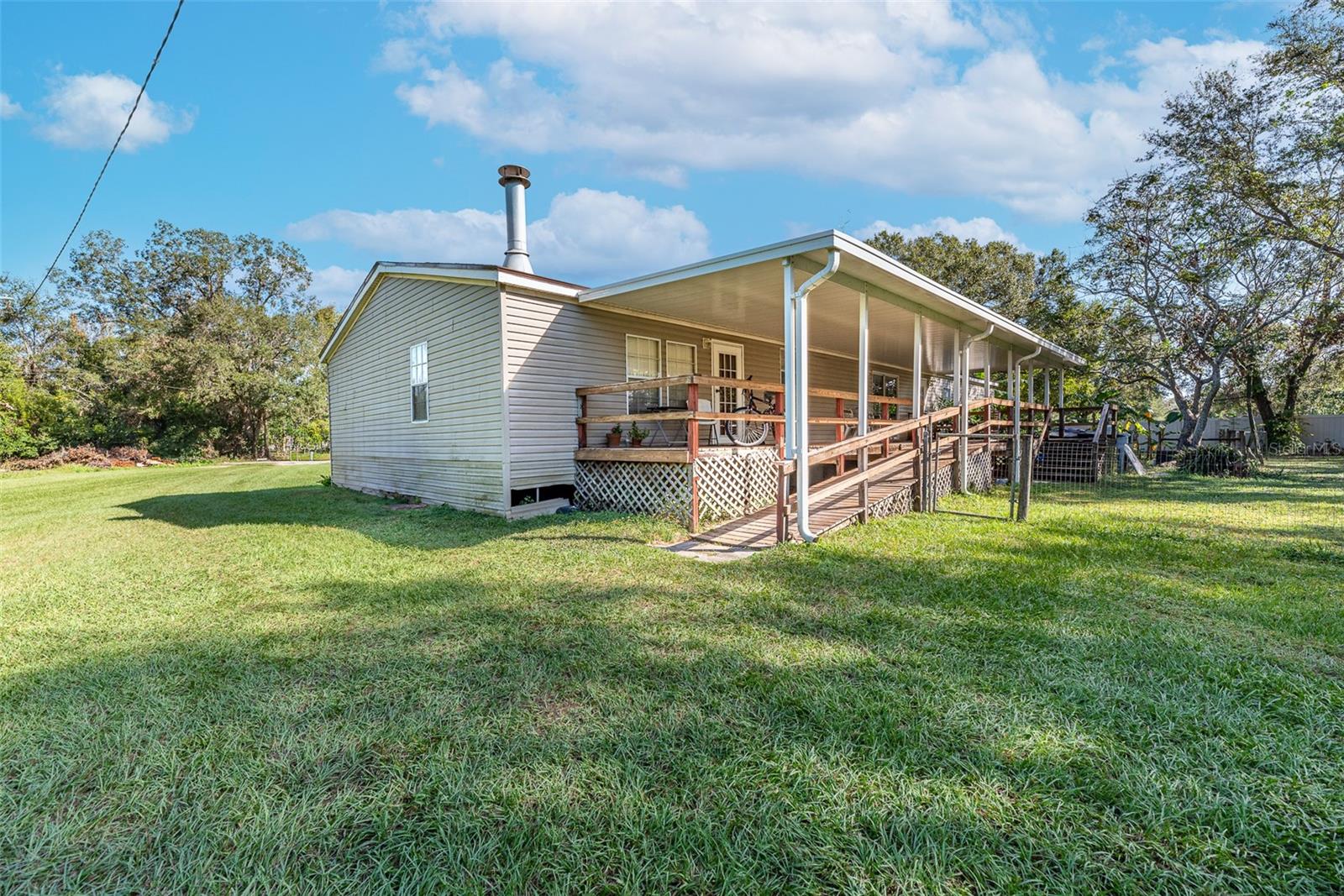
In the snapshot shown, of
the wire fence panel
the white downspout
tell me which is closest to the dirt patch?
the white downspout

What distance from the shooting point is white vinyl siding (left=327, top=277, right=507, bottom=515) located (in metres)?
7.92

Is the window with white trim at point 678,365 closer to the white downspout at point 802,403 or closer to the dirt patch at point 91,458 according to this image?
the white downspout at point 802,403

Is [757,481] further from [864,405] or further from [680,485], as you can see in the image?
[864,405]

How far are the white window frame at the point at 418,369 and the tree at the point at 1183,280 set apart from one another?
56.4 feet

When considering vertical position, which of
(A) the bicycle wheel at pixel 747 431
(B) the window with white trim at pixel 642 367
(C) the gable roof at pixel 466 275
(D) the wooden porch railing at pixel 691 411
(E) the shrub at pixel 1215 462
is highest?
(C) the gable roof at pixel 466 275

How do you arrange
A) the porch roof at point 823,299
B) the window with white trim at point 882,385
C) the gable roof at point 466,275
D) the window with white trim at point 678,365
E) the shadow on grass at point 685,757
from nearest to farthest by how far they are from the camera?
1. the shadow on grass at point 685,757
2. the porch roof at point 823,299
3. the gable roof at point 466,275
4. the window with white trim at point 678,365
5. the window with white trim at point 882,385

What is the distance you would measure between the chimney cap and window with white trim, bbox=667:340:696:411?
358 cm

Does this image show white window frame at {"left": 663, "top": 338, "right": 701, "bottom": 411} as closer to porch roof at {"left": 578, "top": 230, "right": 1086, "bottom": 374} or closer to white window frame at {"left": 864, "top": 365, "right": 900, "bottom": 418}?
porch roof at {"left": 578, "top": 230, "right": 1086, "bottom": 374}

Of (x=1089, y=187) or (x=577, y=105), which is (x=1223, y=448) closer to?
(x=1089, y=187)

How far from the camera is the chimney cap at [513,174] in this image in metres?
9.20

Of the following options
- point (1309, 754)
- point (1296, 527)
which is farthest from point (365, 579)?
point (1296, 527)

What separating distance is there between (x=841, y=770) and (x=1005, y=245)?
93.4ft

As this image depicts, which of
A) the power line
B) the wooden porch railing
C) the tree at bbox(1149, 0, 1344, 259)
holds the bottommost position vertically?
the wooden porch railing

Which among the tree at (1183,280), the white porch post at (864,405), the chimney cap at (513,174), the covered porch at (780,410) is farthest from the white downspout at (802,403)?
the tree at (1183,280)
